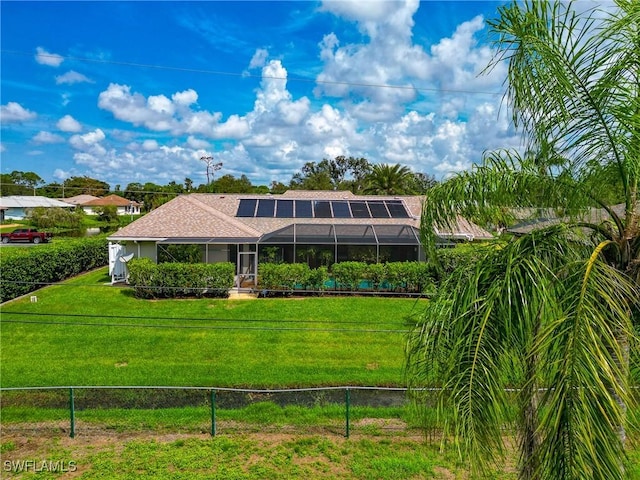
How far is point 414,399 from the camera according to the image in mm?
3775

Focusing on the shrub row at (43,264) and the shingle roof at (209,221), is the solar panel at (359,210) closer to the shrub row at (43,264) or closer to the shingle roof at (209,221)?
the shingle roof at (209,221)

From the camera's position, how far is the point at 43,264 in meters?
19.3

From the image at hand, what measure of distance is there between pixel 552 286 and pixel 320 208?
2273cm

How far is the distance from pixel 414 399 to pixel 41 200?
73.5 meters

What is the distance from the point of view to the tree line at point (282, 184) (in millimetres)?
40375

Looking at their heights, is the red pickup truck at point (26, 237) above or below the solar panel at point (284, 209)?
below

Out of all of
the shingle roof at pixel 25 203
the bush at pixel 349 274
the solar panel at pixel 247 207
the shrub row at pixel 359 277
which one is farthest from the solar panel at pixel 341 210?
the shingle roof at pixel 25 203

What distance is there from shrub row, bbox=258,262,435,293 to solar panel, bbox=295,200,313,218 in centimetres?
602

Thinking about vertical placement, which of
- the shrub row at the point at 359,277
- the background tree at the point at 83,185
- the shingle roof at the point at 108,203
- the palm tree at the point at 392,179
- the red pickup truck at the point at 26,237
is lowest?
the shrub row at the point at 359,277

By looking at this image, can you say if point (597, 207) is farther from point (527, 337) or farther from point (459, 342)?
point (459, 342)

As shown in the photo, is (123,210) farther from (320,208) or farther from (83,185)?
(320,208)

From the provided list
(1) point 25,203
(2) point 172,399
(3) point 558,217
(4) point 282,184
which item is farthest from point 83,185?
(3) point 558,217

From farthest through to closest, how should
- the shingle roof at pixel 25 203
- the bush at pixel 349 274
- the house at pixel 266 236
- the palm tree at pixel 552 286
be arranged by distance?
the shingle roof at pixel 25 203 < the house at pixel 266 236 < the bush at pixel 349 274 < the palm tree at pixel 552 286

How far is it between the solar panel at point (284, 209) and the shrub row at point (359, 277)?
5954 mm
